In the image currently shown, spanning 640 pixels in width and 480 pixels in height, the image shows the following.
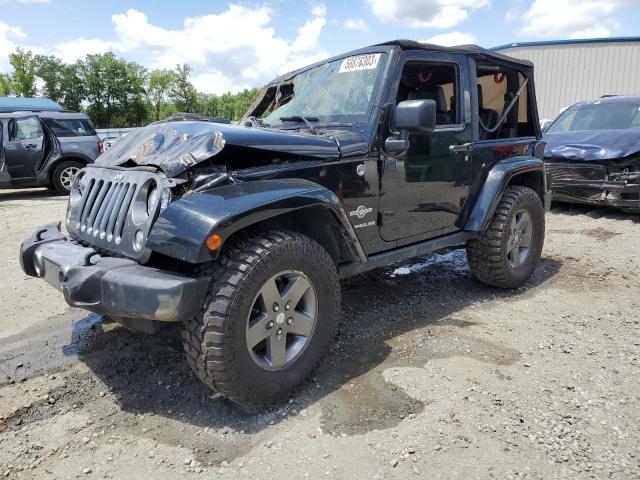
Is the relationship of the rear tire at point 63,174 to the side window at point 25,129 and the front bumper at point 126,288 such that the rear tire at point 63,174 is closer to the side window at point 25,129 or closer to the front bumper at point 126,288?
the side window at point 25,129

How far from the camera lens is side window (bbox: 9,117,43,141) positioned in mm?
10523

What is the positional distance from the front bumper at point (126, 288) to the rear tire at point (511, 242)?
2662mm

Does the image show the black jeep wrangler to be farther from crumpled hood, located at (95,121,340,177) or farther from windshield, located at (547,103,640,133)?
windshield, located at (547,103,640,133)

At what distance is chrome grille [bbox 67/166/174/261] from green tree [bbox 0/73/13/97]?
4226 cm

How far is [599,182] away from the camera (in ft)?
24.3

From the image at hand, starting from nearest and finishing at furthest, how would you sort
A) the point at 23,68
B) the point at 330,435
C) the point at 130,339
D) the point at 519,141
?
the point at 330,435, the point at 130,339, the point at 519,141, the point at 23,68

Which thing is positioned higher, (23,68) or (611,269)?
(23,68)

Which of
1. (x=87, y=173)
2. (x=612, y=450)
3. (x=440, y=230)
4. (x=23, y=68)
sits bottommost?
(x=612, y=450)

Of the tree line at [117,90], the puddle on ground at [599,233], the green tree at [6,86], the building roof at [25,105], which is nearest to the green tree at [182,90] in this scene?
the tree line at [117,90]

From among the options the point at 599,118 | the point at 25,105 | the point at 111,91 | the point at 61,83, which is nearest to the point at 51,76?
the point at 61,83

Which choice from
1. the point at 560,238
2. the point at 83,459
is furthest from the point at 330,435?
the point at 560,238

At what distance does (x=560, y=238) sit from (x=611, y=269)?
142cm

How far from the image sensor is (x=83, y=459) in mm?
2334

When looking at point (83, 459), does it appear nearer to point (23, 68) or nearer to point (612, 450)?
point (612, 450)
